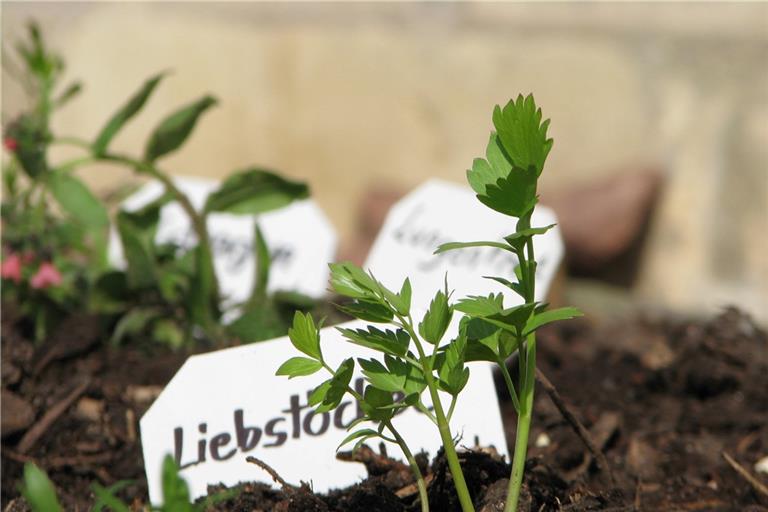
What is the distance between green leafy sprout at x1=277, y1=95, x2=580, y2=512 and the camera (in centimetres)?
64

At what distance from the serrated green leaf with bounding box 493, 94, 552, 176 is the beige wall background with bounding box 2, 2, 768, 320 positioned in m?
1.31

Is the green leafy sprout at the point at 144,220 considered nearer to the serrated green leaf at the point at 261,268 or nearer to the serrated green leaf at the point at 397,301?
the serrated green leaf at the point at 261,268

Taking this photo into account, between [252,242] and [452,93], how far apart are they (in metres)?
0.73

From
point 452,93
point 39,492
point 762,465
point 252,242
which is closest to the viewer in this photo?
point 39,492

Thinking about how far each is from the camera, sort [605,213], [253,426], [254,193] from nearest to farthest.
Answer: [253,426]
[254,193]
[605,213]

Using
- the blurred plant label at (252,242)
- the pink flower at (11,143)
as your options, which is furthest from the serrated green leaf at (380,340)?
the blurred plant label at (252,242)

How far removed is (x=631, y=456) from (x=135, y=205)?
87 cm

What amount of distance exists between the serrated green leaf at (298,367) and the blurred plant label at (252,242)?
0.75 m

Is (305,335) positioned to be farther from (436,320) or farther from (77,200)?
(77,200)

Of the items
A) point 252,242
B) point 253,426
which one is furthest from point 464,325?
point 252,242

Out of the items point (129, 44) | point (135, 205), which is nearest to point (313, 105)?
point (129, 44)

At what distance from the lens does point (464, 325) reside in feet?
2.24

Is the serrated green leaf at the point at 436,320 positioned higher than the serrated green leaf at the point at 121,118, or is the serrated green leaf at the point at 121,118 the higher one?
the serrated green leaf at the point at 121,118

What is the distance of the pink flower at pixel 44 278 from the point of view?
1.20 metres
